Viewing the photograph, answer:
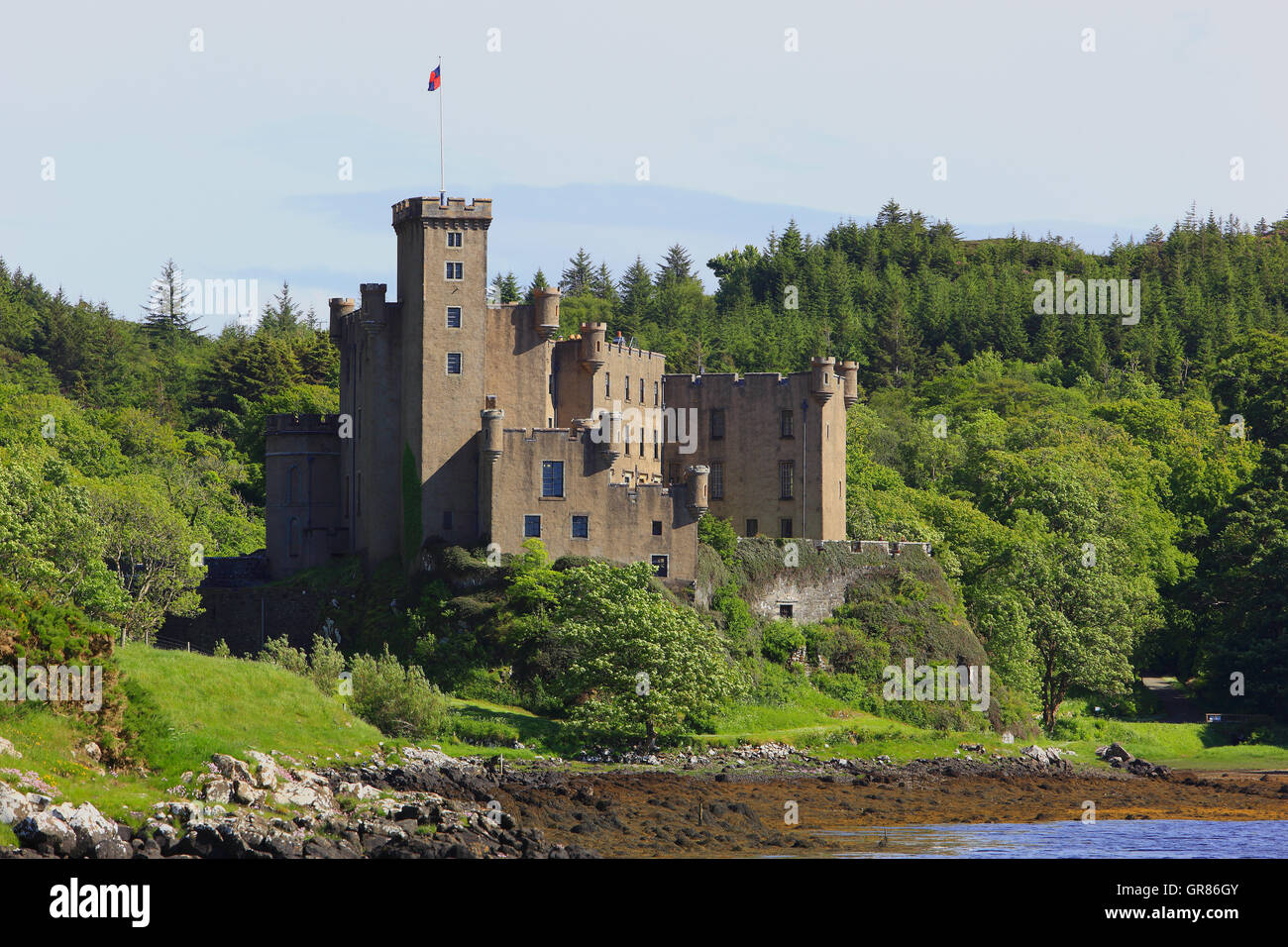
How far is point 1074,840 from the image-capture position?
158 ft

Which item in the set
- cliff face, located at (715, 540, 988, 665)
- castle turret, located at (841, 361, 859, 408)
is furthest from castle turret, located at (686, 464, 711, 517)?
castle turret, located at (841, 361, 859, 408)

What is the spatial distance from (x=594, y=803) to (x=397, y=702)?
10.8 m

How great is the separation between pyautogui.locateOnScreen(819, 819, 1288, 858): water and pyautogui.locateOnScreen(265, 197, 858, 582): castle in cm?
2117

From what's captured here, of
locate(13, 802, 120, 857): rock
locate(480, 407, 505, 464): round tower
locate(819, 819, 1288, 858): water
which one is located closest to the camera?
locate(13, 802, 120, 857): rock

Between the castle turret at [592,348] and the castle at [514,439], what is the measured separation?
0.08 m

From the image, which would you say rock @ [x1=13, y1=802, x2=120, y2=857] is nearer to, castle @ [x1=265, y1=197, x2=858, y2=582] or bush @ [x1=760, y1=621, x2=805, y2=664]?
castle @ [x1=265, y1=197, x2=858, y2=582]

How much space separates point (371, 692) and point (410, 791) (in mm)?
9536

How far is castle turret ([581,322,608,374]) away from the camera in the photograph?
7500cm

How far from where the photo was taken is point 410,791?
47688mm

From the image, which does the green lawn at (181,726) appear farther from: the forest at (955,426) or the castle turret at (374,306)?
the castle turret at (374,306)

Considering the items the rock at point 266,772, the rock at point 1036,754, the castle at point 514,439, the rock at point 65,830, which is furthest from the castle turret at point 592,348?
the rock at point 65,830

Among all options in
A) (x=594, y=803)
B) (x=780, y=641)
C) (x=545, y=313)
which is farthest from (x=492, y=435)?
(x=594, y=803)
